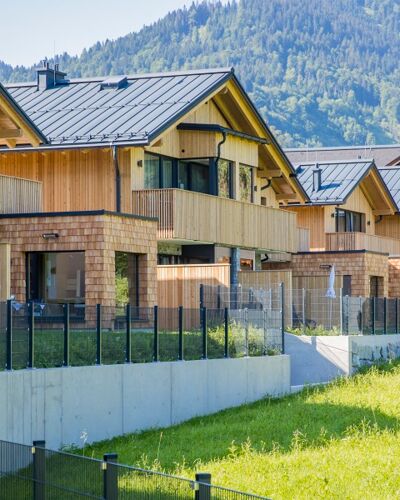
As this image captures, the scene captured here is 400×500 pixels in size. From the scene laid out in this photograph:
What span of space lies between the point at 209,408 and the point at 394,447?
632 centimetres

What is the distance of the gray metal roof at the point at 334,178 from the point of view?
5156 cm

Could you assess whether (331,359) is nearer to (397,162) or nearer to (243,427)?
(243,427)

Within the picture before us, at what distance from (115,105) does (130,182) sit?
311cm

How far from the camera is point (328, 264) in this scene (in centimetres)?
4925

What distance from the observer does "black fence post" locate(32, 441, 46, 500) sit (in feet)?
52.2

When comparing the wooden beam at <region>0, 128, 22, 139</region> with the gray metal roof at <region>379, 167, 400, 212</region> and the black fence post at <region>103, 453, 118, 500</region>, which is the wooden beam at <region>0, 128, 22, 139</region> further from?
the gray metal roof at <region>379, 167, 400, 212</region>

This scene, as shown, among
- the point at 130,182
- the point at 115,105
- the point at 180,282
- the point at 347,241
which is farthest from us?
the point at 347,241

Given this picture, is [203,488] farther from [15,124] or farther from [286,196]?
[286,196]

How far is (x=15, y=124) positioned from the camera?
32.2 m

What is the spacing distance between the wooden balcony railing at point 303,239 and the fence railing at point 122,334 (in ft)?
50.4

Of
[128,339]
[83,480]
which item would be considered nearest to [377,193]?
[128,339]

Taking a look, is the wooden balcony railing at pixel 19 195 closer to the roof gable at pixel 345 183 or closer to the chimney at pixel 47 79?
the chimney at pixel 47 79

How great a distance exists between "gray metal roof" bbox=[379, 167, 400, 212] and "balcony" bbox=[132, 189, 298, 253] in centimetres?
1354

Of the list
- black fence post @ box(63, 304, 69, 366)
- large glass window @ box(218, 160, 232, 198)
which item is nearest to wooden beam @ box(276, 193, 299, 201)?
large glass window @ box(218, 160, 232, 198)
